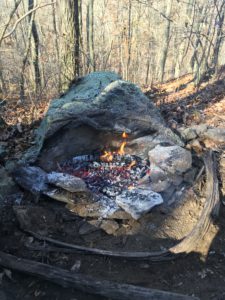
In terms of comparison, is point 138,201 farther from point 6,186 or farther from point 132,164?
point 6,186

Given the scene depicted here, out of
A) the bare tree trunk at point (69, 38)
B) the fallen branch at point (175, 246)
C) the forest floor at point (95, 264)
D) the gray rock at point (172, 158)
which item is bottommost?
the forest floor at point (95, 264)

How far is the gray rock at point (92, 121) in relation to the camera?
4.43 metres

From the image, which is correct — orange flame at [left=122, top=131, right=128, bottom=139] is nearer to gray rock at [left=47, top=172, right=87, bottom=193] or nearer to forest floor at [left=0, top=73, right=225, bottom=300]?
gray rock at [left=47, top=172, right=87, bottom=193]

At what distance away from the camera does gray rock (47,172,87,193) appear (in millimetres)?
3842

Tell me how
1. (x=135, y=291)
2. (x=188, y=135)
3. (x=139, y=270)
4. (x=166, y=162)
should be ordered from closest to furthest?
(x=135, y=291) → (x=139, y=270) → (x=166, y=162) → (x=188, y=135)

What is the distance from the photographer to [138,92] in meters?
5.20

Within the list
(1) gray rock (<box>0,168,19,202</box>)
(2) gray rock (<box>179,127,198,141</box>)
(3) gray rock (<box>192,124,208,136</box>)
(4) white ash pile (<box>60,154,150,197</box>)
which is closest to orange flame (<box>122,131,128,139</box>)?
(4) white ash pile (<box>60,154,150,197</box>)

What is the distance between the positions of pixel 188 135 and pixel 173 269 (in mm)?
2490

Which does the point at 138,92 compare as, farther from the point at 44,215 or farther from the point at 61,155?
the point at 44,215

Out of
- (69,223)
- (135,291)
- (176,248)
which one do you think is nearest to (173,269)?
(176,248)

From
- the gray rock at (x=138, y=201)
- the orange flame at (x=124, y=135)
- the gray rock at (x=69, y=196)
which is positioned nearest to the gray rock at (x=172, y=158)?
the orange flame at (x=124, y=135)

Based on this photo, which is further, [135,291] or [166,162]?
[166,162]

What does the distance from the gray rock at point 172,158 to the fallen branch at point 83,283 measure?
1.90m

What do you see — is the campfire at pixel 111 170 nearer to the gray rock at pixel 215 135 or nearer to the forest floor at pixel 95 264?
the forest floor at pixel 95 264
